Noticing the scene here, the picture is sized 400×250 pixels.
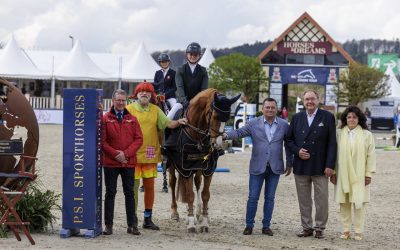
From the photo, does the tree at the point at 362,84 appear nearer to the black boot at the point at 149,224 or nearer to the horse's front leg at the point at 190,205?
the horse's front leg at the point at 190,205

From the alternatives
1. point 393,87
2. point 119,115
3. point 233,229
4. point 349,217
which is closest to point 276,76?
point 393,87

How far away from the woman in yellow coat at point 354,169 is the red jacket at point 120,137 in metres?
2.65

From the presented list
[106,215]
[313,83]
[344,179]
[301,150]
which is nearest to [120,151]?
[106,215]

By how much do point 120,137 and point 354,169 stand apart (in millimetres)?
3036

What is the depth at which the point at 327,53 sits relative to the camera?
190 ft

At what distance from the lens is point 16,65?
47.2 metres

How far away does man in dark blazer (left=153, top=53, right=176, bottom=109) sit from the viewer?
472 inches

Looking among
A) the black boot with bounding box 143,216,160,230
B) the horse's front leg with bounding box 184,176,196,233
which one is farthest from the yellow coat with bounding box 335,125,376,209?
the black boot with bounding box 143,216,160,230

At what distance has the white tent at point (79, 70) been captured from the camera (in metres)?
46.6

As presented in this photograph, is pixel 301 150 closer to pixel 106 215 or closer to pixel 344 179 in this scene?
pixel 344 179

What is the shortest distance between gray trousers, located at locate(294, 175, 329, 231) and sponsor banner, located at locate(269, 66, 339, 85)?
1866 inches

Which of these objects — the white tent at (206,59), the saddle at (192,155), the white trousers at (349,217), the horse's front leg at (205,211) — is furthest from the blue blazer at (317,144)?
the white tent at (206,59)

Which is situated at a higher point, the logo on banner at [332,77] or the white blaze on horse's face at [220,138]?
the logo on banner at [332,77]

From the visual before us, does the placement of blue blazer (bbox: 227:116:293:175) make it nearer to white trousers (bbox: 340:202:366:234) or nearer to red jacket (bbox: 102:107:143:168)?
white trousers (bbox: 340:202:366:234)
